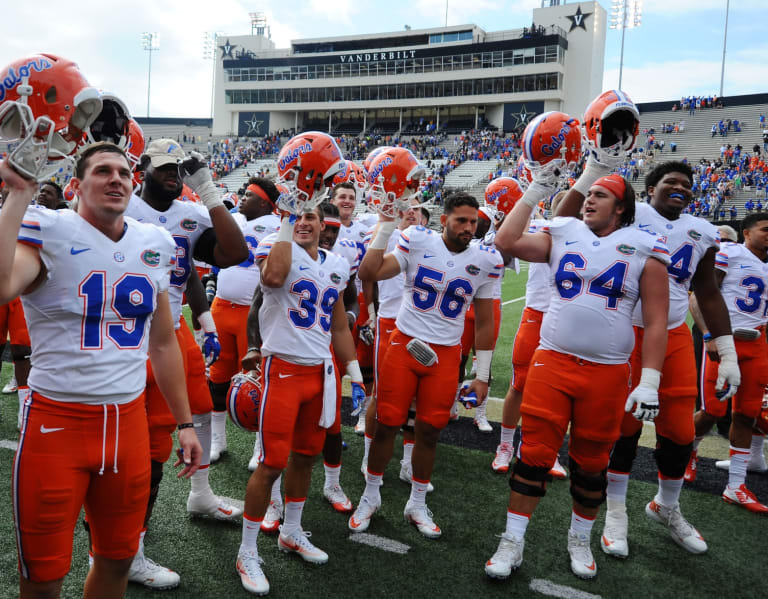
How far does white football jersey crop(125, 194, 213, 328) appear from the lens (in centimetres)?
340

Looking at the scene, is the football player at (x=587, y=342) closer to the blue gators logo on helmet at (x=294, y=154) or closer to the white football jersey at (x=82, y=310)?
the blue gators logo on helmet at (x=294, y=154)

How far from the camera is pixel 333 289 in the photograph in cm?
353

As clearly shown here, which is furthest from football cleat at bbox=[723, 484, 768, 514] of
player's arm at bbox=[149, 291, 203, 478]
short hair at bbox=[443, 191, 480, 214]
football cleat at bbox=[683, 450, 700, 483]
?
player's arm at bbox=[149, 291, 203, 478]

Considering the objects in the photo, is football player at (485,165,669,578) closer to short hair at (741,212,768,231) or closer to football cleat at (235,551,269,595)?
football cleat at (235,551,269,595)

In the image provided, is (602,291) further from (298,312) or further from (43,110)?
(43,110)

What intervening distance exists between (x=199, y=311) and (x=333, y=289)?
986 mm

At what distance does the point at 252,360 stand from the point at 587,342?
1.93 meters

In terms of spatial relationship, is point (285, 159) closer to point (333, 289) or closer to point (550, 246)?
point (333, 289)

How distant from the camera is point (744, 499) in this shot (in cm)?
448

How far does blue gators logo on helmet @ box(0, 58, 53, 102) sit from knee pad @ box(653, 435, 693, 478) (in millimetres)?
3955

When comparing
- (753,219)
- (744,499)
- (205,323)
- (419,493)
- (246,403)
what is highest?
(753,219)

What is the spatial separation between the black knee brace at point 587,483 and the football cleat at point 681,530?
30.4 inches

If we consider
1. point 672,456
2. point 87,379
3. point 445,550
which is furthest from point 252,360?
point 672,456

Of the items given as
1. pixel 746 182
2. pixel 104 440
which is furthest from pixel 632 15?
pixel 104 440
